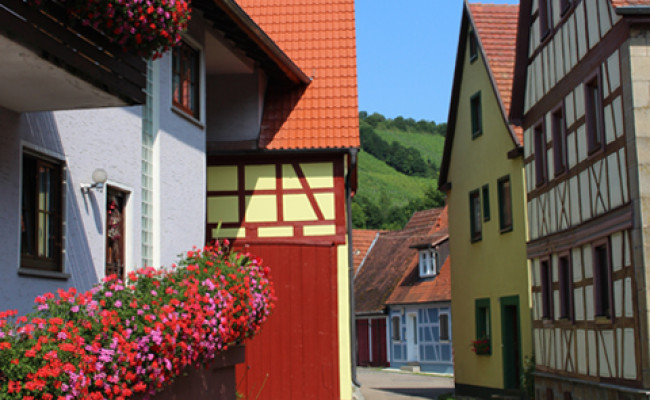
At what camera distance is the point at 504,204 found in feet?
72.6

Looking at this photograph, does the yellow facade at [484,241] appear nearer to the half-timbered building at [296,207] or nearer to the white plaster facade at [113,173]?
the half-timbered building at [296,207]

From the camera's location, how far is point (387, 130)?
157m

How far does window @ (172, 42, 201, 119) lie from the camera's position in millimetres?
13547

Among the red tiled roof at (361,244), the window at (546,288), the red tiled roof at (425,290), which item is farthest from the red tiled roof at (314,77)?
the red tiled roof at (361,244)

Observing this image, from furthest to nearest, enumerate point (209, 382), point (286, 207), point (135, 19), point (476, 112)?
point (476, 112), point (286, 207), point (209, 382), point (135, 19)

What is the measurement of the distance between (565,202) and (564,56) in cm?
257

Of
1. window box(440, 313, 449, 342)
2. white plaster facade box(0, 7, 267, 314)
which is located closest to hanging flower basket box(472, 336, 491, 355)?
white plaster facade box(0, 7, 267, 314)

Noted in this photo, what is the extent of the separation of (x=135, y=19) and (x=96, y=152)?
2.35 m

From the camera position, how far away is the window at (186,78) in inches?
533

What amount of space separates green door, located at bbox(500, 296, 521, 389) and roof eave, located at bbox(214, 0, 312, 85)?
24.8ft

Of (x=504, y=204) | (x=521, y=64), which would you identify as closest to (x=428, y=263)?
(x=504, y=204)

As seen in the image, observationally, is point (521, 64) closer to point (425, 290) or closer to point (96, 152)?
point (96, 152)

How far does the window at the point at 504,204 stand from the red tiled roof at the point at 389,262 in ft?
61.9

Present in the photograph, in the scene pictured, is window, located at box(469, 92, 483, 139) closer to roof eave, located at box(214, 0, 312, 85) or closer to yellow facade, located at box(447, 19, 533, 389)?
yellow facade, located at box(447, 19, 533, 389)
